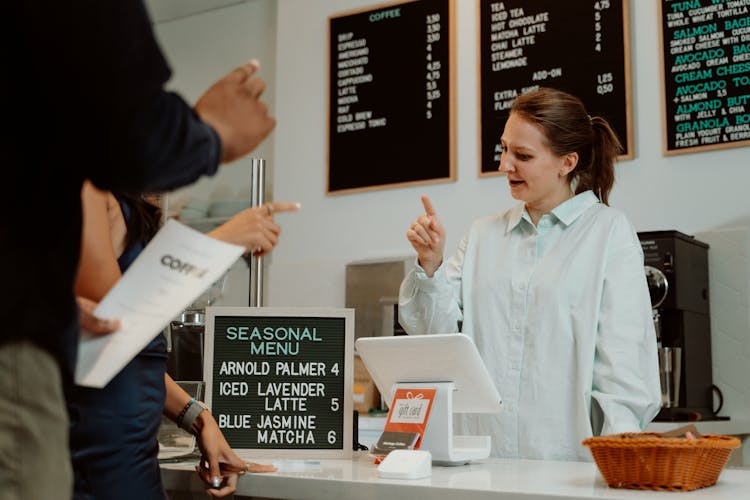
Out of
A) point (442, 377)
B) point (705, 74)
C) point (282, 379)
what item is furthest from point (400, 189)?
point (442, 377)

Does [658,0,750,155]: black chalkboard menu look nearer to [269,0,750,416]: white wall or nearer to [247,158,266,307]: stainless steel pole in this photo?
[269,0,750,416]: white wall

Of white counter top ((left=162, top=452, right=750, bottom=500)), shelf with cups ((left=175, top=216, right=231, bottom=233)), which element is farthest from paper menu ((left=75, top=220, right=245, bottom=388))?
shelf with cups ((left=175, top=216, right=231, bottom=233))

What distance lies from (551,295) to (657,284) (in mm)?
741

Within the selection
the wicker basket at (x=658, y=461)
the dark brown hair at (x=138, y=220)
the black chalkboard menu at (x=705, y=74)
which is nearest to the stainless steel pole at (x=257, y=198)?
the dark brown hair at (x=138, y=220)

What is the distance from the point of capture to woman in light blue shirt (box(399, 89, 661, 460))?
2.17m

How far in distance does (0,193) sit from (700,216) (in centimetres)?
279

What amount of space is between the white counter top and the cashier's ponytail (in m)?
0.94

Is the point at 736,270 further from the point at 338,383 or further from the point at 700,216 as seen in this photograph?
the point at 338,383

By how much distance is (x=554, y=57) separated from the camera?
3576 mm

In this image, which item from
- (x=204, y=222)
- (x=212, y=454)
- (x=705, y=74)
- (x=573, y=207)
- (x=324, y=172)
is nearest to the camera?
(x=212, y=454)

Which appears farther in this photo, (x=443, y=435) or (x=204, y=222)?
(x=204, y=222)

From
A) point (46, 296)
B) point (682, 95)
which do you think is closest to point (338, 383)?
point (46, 296)

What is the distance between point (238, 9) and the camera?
15.4 feet

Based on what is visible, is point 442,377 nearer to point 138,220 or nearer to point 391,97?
point 138,220
